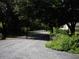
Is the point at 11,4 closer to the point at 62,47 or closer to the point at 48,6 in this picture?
the point at 48,6

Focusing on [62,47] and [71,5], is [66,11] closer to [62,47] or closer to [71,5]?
[71,5]

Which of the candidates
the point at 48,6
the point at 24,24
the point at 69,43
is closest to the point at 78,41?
the point at 69,43

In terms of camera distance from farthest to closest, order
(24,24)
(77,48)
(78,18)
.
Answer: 1. (24,24)
2. (78,18)
3. (77,48)

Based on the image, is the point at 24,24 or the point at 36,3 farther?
the point at 24,24

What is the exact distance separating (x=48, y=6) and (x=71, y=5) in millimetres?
4156

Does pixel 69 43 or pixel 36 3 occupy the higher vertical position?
pixel 36 3

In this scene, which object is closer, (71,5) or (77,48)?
(77,48)

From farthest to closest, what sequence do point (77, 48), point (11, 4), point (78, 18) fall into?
1. point (11, 4)
2. point (78, 18)
3. point (77, 48)

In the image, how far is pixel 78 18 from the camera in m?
39.7

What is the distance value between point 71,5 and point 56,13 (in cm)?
307

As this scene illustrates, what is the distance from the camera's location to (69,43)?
20.8 metres

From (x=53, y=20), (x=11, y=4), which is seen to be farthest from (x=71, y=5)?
(x=11, y=4)

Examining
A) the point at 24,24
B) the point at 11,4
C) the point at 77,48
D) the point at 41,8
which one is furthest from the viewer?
the point at 24,24

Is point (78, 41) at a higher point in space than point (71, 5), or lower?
lower
